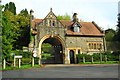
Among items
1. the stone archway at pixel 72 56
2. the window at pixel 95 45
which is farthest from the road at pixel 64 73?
the window at pixel 95 45

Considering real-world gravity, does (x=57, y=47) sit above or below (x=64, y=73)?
above

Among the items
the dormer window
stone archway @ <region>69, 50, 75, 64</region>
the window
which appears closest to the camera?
stone archway @ <region>69, 50, 75, 64</region>

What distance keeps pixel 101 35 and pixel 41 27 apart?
48.6 feet

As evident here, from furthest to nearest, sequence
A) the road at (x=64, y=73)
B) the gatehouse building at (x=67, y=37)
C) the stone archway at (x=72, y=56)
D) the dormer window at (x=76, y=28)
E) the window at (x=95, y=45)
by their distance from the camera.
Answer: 1. the window at (x=95, y=45)
2. the dormer window at (x=76, y=28)
3. the stone archway at (x=72, y=56)
4. the gatehouse building at (x=67, y=37)
5. the road at (x=64, y=73)

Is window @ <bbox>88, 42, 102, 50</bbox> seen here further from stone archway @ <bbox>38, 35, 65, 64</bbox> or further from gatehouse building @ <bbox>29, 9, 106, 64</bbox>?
stone archway @ <bbox>38, 35, 65, 64</bbox>

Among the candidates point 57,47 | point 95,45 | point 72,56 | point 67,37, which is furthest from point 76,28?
point 57,47

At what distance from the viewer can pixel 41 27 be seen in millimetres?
33094

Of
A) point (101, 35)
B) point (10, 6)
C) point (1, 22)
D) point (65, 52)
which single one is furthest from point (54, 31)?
point (10, 6)

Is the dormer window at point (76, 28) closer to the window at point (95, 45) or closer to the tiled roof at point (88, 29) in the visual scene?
the tiled roof at point (88, 29)

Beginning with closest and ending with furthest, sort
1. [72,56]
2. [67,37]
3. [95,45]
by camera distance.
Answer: [67,37] → [72,56] → [95,45]

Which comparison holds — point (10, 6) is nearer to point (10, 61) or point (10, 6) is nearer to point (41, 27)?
point (41, 27)

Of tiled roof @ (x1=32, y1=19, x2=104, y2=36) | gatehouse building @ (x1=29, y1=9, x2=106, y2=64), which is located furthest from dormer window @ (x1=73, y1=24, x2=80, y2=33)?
tiled roof @ (x1=32, y1=19, x2=104, y2=36)

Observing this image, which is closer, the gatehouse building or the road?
the road

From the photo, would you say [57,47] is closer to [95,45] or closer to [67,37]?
[67,37]
